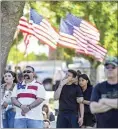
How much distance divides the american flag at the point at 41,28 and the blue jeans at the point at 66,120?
5.26m

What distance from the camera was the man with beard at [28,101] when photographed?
10.2 meters

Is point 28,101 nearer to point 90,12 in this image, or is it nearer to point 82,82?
point 82,82

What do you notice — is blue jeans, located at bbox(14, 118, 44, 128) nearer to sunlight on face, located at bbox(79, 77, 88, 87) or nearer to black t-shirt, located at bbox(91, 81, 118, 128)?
sunlight on face, located at bbox(79, 77, 88, 87)

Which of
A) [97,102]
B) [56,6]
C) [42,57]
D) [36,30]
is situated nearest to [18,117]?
[97,102]

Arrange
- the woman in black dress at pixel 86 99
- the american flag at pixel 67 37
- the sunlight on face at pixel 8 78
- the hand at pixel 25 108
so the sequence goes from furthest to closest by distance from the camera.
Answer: the american flag at pixel 67 37 → the sunlight on face at pixel 8 78 → the woman in black dress at pixel 86 99 → the hand at pixel 25 108

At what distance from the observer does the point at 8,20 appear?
1215 cm

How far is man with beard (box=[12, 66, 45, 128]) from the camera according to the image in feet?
33.6

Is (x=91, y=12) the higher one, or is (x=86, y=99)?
(x=91, y=12)

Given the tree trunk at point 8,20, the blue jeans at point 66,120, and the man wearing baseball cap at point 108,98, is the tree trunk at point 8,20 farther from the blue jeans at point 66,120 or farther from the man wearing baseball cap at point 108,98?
the man wearing baseball cap at point 108,98

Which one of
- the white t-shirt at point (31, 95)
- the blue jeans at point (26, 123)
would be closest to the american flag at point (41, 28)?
the white t-shirt at point (31, 95)

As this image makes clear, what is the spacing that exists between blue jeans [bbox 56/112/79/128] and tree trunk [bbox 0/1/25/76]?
81.7 inches

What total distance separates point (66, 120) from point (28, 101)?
886 mm

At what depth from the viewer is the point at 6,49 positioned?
12.2 metres

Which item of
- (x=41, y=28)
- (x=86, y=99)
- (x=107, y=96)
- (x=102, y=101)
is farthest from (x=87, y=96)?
(x=41, y=28)
